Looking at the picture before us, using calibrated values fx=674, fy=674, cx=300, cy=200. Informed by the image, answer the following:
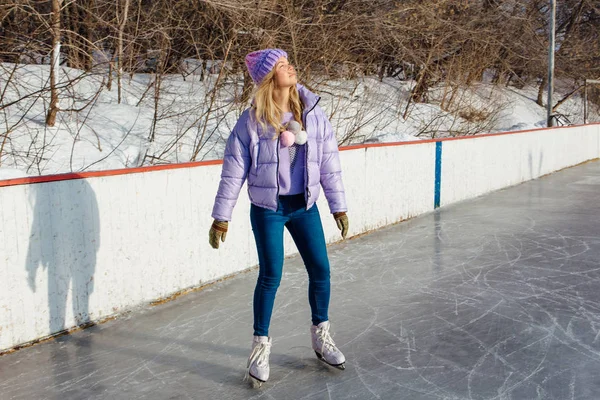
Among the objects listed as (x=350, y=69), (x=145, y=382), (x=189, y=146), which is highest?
(x=350, y=69)

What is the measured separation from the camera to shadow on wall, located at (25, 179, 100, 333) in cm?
382

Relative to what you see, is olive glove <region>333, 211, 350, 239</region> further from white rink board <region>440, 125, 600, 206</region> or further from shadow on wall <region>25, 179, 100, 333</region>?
white rink board <region>440, 125, 600, 206</region>

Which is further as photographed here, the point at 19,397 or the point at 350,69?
the point at 350,69

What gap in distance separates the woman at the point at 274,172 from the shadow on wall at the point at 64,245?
1.28 metres

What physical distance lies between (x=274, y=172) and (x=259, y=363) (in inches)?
34.8

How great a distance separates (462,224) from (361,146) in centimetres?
156

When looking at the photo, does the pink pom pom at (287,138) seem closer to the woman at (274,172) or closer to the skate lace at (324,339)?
the woman at (274,172)

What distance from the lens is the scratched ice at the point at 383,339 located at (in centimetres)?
307

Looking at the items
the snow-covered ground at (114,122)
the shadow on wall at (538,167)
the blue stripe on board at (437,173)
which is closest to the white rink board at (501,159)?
the shadow on wall at (538,167)

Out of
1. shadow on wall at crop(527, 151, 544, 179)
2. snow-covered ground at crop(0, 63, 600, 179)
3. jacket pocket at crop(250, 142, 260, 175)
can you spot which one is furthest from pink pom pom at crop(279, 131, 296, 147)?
shadow on wall at crop(527, 151, 544, 179)

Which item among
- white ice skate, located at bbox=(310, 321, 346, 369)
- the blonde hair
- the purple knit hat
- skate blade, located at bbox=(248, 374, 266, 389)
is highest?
the purple knit hat

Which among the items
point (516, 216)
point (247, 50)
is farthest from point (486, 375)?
point (247, 50)

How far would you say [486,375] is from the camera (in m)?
3.17

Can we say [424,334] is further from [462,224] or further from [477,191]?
[477,191]
